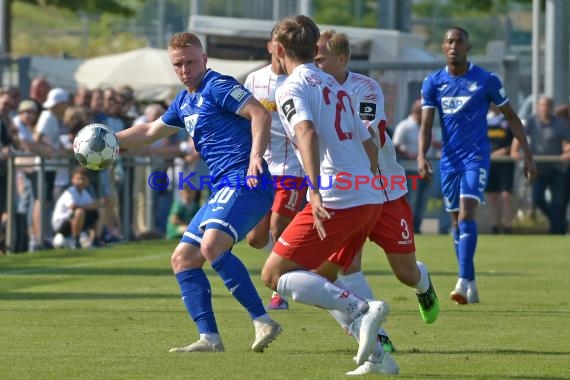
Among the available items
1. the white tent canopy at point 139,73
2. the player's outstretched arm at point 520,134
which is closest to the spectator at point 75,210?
the player's outstretched arm at point 520,134

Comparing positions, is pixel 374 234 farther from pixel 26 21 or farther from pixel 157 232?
pixel 26 21

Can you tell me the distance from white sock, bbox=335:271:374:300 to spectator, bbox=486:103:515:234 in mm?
14413

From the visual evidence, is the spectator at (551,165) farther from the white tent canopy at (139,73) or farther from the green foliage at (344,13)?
the green foliage at (344,13)

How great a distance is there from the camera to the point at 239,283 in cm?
946

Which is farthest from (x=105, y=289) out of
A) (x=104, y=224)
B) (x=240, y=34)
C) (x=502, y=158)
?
(x=240, y=34)

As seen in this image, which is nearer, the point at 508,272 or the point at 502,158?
the point at 508,272

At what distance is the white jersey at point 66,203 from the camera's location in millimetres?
20234

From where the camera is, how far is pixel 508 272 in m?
16.7

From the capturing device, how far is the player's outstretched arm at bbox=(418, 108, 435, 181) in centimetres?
1335

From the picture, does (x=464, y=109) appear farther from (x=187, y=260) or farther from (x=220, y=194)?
(x=187, y=260)

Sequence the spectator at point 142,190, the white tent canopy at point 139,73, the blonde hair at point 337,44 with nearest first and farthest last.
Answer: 1. the blonde hair at point 337,44
2. the spectator at point 142,190
3. the white tent canopy at point 139,73

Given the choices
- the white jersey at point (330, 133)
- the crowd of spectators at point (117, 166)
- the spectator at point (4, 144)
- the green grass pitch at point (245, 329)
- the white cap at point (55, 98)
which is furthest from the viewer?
the white cap at point (55, 98)

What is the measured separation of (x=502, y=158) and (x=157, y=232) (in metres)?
5.46

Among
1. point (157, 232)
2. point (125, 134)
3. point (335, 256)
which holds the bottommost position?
point (157, 232)
